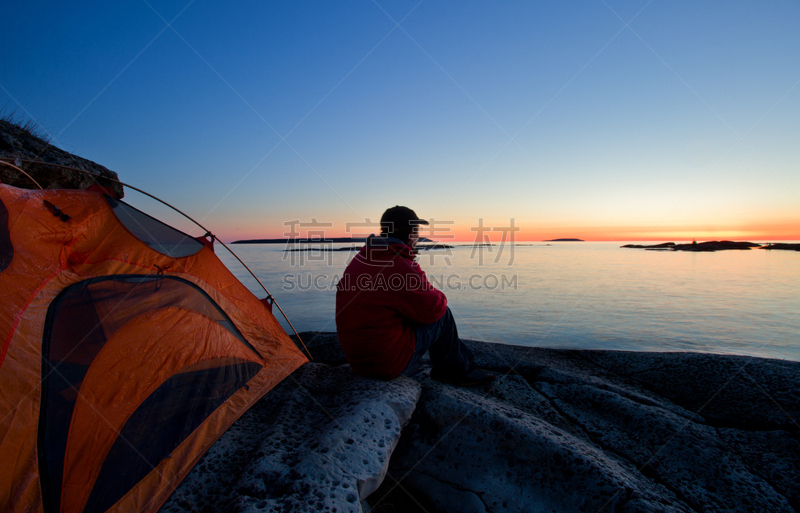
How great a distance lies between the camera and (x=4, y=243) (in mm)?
2256

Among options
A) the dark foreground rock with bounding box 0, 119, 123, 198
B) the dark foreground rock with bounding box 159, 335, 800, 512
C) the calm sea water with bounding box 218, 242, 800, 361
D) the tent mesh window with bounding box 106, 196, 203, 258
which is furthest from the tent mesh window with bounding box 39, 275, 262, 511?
the calm sea water with bounding box 218, 242, 800, 361

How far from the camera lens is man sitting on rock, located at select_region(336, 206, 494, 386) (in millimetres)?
2811

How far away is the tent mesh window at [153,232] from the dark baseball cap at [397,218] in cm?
218

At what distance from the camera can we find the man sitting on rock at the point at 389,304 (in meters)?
2.81

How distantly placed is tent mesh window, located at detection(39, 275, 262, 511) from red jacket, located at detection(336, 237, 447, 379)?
112cm

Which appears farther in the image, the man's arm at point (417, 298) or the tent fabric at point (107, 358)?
the man's arm at point (417, 298)

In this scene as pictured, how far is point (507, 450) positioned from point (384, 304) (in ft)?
4.78

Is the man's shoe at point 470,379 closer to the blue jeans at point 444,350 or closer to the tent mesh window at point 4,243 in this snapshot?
the blue jeans at point 444,350

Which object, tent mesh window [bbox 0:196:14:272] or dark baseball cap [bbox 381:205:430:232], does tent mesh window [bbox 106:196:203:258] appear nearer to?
tent mesh window [bbox 0:196:14:272]

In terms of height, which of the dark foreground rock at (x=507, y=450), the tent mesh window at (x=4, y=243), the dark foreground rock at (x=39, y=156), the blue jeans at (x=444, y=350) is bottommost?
the dark foreground rock at (x=507, y=450)

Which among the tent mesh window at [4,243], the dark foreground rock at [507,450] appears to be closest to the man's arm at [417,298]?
the dark foreground rock at [507,450]

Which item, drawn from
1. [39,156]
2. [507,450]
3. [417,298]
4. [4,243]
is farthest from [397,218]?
[39,156]

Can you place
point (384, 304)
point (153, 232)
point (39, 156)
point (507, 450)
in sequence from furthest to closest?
point (39, 156), point (153, 232), point (384, 304), point (507, 450)

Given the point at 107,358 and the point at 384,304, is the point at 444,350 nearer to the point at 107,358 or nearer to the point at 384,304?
the point at 384,304
